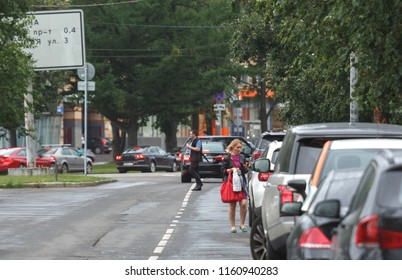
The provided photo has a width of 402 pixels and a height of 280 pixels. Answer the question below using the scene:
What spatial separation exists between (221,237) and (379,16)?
14.3 feet

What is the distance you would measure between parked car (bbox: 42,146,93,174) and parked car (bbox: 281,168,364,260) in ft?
150

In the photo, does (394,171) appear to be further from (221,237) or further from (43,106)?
(43,106)

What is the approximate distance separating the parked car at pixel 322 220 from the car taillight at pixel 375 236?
0.98 meters

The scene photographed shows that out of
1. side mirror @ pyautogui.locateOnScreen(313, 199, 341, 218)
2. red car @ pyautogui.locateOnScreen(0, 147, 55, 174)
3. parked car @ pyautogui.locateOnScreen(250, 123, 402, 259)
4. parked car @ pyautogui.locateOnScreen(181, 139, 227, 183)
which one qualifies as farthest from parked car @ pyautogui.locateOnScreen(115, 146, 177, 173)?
side mirror @ pyautogui.locateOnScreen(313, 199, 341, 218)

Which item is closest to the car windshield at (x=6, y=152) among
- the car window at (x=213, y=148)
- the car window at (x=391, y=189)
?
the car window at (x=213, y=148)

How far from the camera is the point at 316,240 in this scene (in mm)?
8617

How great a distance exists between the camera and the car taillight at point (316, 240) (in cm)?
859

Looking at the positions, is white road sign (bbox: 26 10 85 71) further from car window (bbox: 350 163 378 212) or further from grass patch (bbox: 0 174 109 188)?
car window (bbox: 350 163 378 212)

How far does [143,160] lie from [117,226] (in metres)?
33.7

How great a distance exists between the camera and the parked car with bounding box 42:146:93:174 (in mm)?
55125

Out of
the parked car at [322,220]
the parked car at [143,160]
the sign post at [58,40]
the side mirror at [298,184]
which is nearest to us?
the parked car at [322,220]

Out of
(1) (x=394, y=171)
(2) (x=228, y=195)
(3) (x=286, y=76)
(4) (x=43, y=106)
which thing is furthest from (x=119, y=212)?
(4) (x=43, y=106)

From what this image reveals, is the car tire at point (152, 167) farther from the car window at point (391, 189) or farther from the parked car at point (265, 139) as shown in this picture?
the car window at point (391, 189)

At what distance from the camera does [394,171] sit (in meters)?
7.53
